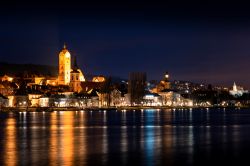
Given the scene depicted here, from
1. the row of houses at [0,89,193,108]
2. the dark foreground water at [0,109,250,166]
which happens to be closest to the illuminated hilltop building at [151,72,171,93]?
the row of houses at [0,89,193,108]

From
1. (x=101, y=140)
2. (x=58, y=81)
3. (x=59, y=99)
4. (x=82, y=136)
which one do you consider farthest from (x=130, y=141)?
(x=58, y=81)

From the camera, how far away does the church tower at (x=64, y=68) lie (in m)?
104

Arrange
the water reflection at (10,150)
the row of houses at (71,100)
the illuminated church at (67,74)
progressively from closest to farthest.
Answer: the water reflection at (10,150) < the row of houses at (71,100) < the illuminated church at (67,74)

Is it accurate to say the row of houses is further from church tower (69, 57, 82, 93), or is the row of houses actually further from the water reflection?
the water reflection

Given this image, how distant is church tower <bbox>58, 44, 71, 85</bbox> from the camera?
104125 millimetres

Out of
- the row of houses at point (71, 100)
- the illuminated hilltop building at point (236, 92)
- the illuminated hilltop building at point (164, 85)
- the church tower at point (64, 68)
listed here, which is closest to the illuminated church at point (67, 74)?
the church tower at point (64, 68)

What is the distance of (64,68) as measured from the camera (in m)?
104

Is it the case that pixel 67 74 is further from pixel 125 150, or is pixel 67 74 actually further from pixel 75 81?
pixel 125 150

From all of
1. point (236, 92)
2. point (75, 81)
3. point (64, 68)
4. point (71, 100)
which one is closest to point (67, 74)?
point (64, 68)

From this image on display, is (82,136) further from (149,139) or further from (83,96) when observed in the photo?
(83,96)

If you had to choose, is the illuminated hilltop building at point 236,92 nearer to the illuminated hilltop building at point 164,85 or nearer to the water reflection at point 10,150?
the illuminated hilltop building at point 164,85

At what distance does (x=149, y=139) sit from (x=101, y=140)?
7.00ft

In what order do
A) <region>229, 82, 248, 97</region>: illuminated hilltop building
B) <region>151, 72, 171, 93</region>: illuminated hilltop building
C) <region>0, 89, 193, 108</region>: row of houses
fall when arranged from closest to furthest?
<region>0, 89, 193, 108</region>: row of houses → <region>151, 72, 171, 93</region>: illuminated hilltop building → <region>229, 82, 248, 97</region>: illuminated hilltop building

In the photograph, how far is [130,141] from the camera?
25.5 metres
